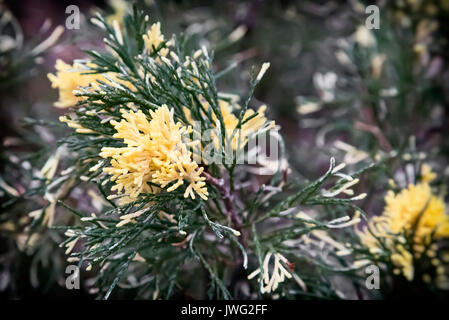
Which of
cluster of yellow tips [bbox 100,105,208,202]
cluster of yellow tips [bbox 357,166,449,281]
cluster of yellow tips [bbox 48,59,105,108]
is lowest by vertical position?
cluster of yellow tips [bbox 357,166,449,281]

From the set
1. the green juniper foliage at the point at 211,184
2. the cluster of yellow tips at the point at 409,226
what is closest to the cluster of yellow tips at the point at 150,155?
the green juniper foliage at the point at 211,184

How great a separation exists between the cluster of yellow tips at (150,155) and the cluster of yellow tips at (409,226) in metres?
0.36

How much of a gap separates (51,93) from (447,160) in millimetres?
1133

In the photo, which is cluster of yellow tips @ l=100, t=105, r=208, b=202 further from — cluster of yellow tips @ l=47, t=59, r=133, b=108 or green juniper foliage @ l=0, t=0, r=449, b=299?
cluster of yellow tips @ l=47, t=59, r=133, b=108

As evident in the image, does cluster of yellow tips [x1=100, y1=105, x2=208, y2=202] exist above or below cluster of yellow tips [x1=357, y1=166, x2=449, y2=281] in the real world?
above

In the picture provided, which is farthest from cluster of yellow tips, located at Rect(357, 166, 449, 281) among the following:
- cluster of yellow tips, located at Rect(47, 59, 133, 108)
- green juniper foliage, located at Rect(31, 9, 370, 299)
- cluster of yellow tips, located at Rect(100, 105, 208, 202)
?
cluster of yellow tips, located at Rect(47, 59, 133, 108)

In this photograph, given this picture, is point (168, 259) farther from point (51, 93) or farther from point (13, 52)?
point (51, 93)

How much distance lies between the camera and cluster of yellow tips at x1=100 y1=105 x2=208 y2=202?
0.44m

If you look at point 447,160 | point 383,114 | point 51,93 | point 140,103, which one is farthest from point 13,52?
point 447,160

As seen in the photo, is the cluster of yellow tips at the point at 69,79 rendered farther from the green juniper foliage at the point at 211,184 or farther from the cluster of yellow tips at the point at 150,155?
the cluster of yellow tips at the point at 150,155

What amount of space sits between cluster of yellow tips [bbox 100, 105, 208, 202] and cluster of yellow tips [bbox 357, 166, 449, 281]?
361 millimetres

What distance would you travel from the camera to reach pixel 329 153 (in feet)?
3.00

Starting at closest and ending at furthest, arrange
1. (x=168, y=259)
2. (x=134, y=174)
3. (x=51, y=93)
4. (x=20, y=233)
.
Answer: (x=134, y=174) < (x=168, y=259) < (x=20, y=233) < (x=51, y=93)

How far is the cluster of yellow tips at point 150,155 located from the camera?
1.46 ft
